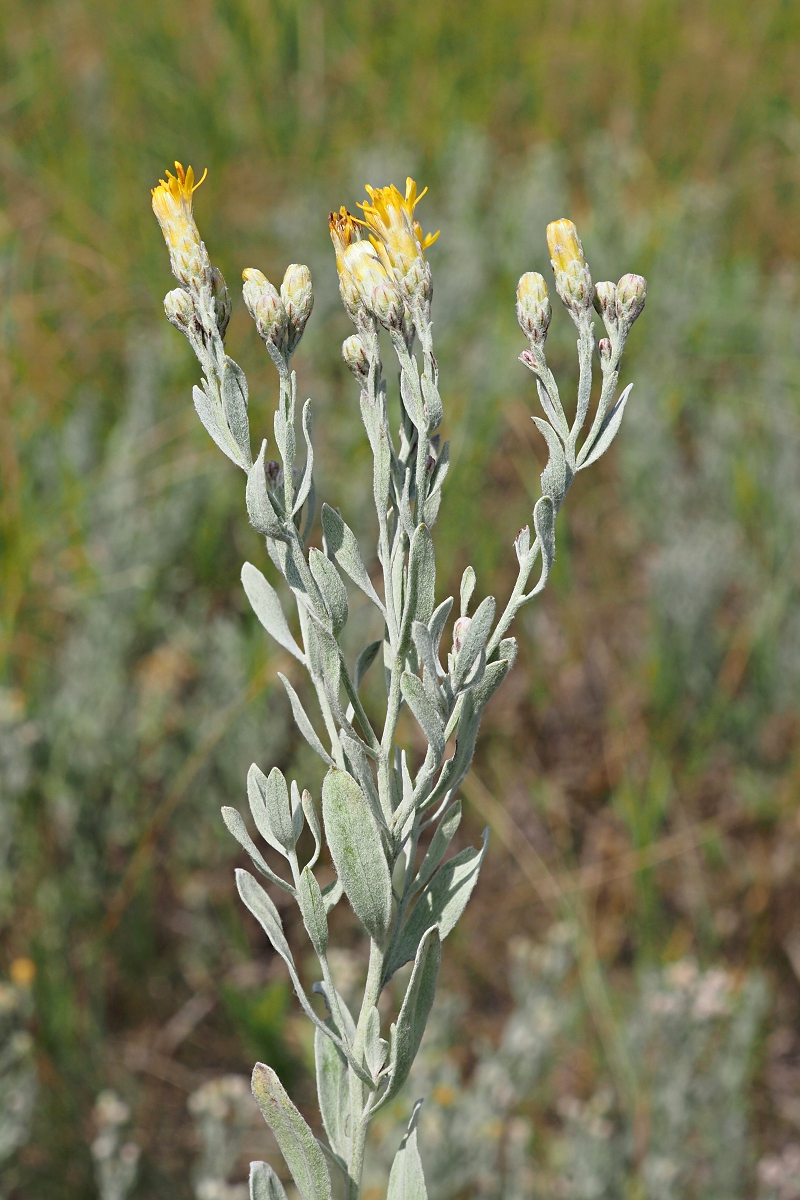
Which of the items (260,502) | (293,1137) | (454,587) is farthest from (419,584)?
(454,587)

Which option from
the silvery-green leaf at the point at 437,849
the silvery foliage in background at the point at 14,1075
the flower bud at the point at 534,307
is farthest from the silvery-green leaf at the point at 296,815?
the silvery foliage in background at the point at 14,1075

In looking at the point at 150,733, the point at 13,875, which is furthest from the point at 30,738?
the point at 150,733

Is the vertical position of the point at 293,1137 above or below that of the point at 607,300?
below

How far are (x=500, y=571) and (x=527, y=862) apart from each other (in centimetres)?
95

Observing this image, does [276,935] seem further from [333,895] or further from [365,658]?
[365,658]

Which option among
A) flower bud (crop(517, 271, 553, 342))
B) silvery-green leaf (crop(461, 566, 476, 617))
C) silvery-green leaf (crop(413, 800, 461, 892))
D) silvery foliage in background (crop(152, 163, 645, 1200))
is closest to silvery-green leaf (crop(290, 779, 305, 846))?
silvery foliage in background (crop(152, 163, 645, 1200))

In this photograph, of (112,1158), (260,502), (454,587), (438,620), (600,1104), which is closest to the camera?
(260,502)

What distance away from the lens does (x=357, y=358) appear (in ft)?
2.95

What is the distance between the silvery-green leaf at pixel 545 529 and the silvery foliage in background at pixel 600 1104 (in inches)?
55.8

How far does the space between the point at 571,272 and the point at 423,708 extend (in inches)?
16.7

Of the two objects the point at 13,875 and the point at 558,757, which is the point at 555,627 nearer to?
the point at 558,757

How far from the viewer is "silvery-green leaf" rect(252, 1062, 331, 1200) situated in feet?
3.00

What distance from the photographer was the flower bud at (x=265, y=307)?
89cm

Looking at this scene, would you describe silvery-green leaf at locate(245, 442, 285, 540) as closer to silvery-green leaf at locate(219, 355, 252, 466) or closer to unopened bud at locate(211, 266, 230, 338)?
silvery-green leaf at locate(219, 355, 252, 466)
